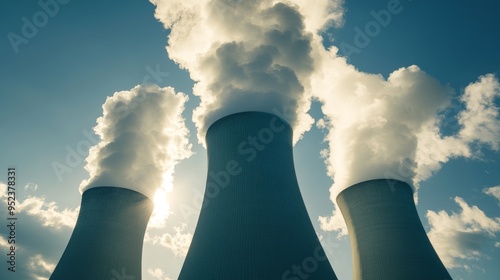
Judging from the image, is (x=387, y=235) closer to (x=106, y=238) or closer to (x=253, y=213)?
(x=253, y=213)

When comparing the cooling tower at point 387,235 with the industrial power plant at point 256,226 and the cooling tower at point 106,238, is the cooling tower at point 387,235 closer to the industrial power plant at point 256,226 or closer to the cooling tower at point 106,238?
the industrial power plant at point 256,226

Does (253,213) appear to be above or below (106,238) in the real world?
below

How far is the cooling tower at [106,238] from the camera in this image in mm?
11086

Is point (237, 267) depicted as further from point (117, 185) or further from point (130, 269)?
point (117, 185)

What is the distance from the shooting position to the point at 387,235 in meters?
11.4

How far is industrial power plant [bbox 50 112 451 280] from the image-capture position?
7629mm

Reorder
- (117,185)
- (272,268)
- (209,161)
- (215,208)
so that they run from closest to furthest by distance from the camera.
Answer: (272,268)
(215,208)
(209,161)
(117,185)

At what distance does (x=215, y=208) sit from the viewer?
341 inches

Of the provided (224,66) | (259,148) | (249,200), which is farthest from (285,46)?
(249,200)

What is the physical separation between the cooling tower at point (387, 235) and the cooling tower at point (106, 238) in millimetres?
8179

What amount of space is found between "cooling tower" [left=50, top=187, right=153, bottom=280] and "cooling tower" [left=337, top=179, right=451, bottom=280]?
322 inches

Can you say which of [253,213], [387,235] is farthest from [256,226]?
[387,235]

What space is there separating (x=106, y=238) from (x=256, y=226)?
21.7ft

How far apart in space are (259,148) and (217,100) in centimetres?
261
